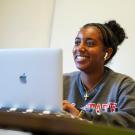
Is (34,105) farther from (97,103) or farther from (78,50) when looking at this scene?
(78,50)

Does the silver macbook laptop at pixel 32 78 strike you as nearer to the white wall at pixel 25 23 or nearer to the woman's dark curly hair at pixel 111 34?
the woman's dark curly hair at pixel 111 34

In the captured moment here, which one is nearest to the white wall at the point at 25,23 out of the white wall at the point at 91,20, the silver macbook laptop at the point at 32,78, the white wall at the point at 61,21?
the white wall at the point at 61,21

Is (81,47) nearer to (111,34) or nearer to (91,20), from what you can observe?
(111,34)

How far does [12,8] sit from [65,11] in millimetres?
556

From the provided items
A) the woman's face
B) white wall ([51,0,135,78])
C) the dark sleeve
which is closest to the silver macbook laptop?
the dark sleeve

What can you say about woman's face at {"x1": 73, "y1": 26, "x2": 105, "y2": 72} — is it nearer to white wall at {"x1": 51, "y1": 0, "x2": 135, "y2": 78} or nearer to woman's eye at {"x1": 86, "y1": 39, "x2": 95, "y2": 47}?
woman's eye at {"x1": 86, "y1": 39, "x2": 95, "y2": 47}

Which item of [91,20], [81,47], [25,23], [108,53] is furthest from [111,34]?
[25,23]

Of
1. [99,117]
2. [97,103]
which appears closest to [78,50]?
[97,103]

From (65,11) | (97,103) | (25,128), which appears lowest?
(97,103)

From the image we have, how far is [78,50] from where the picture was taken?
5.43 feet

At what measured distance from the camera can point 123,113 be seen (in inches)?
48.6

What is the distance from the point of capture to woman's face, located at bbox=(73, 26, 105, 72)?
1658 mm

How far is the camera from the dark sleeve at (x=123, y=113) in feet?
3.67

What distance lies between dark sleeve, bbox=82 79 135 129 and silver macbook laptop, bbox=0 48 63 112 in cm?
17
